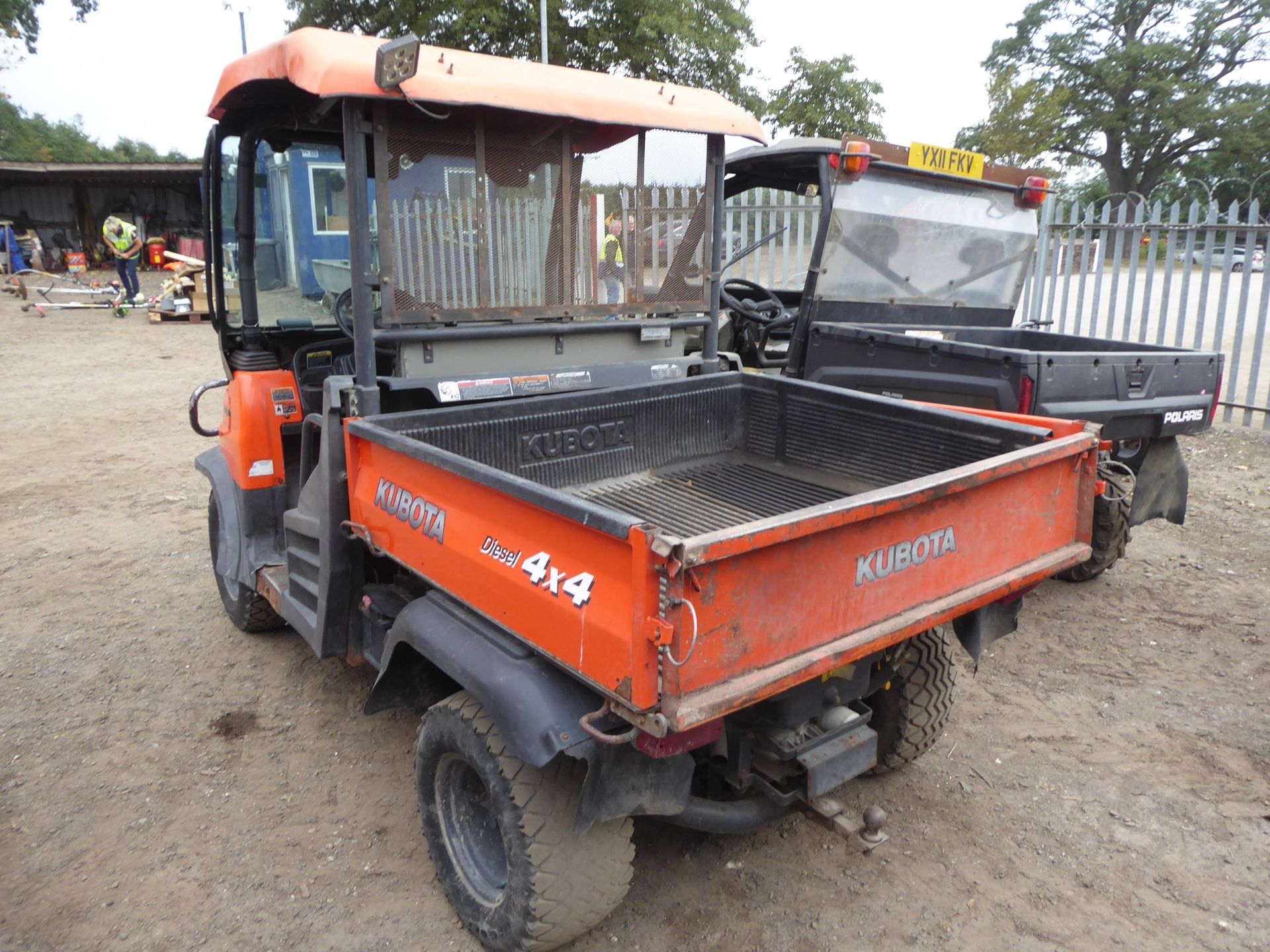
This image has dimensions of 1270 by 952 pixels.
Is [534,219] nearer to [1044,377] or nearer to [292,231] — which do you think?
[292,231]

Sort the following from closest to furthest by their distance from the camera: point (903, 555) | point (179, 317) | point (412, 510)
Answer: point (903, 555), point (412, 510), point (179, 317)

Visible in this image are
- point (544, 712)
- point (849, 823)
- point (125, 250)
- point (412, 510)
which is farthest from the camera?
point (125, 250)

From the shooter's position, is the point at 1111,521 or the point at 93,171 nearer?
the point at 1111,521

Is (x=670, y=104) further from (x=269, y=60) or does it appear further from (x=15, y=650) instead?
(x=15, y=650)

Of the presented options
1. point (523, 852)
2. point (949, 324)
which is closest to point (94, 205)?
point (949, 324)

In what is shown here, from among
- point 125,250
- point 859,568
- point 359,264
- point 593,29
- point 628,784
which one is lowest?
point 628,784

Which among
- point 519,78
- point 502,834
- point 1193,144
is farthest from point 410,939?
point 1193,144

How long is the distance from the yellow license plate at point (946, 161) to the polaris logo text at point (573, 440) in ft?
10.2

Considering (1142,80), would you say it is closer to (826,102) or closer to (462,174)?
(826,102)

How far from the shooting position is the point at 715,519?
3262mm

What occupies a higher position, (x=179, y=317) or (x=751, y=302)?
(x=751, y=302)

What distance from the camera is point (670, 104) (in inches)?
130

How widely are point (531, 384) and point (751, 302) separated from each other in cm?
329

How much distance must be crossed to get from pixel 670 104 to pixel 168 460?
592cm
